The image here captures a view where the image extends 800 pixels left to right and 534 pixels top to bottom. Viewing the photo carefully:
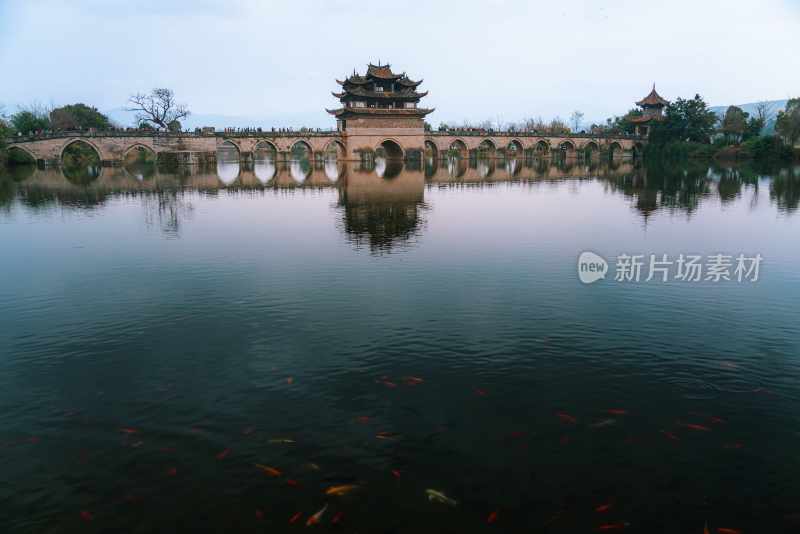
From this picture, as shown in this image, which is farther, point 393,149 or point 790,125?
point 393,149

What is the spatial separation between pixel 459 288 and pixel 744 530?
10.1 m

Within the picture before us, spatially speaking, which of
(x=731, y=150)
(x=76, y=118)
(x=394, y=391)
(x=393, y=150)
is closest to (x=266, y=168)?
(x=393, y=150)

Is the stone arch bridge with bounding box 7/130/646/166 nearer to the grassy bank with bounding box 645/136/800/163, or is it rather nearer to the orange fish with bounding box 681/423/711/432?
the grassy bank with bounding box 645/136/800/163

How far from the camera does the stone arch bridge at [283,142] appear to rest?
79.6m

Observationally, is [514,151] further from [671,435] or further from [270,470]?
[270,470]

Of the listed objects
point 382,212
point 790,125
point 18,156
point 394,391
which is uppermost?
point 790,125

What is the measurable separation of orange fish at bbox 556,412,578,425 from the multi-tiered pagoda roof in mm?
86423

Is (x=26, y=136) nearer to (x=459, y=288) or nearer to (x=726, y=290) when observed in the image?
(x=459, y=288)

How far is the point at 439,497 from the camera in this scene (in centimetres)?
701

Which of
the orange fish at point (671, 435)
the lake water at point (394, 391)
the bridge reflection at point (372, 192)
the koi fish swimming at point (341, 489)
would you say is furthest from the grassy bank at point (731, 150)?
the koi fish swimming at point (341, 489)

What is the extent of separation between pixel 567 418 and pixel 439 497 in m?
2.95

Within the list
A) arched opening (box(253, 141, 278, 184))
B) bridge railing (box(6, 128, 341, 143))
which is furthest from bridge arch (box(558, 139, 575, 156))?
arched opening (box(253, 141, 278, 184))

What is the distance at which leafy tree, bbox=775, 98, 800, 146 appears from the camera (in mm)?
81812

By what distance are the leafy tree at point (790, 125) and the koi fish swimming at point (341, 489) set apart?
100m
